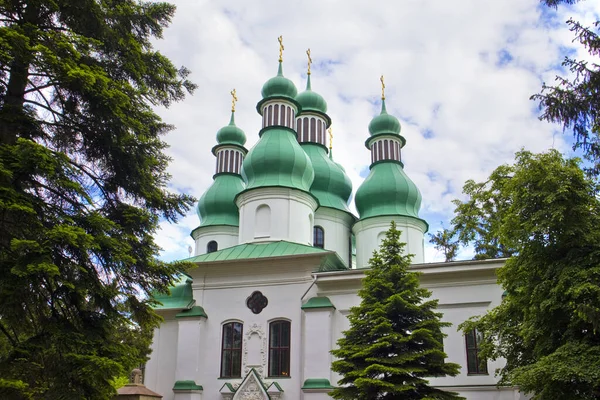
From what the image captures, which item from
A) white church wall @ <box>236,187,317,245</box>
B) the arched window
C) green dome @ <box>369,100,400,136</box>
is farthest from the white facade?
green dome @ <box>369,100,400,136</box>

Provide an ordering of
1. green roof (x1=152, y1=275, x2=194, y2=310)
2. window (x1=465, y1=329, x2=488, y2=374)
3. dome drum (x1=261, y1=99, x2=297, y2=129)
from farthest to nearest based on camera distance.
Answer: dome drum (x1=261, y1=99, x2=297, y2=129) → green roof (x1=152, y1=275, x2=194, y2=310) → window (x1=465, y1=329, x2=488, y2=374)

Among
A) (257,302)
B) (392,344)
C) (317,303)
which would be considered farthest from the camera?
(257,302)

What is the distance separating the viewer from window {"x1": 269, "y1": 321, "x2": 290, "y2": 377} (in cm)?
2116

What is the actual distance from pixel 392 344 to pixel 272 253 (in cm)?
913

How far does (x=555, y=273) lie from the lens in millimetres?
11734

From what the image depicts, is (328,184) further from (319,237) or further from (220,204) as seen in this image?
(220,204)

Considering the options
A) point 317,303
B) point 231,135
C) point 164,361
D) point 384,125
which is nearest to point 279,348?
point 317,303

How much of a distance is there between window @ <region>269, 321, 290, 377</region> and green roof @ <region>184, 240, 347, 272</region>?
8.78ft

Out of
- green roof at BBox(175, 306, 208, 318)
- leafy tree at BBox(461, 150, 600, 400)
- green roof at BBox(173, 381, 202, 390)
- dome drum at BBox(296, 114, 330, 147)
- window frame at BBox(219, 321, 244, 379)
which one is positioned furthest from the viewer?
dome drum at BBox(296, 114, 330, 147)

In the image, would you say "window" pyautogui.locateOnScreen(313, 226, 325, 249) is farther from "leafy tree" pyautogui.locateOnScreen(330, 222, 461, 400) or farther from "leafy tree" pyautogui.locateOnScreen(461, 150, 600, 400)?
"leafy tree" pyautogui.locateOnScreen(461, 150, 600, 400)

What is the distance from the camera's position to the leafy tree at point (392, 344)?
14.0 m

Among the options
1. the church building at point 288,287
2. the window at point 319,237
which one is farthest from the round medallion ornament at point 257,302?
the window at point 319,237

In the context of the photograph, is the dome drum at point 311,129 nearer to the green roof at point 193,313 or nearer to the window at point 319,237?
the window at point 319,237

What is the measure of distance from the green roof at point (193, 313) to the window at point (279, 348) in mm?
2918
